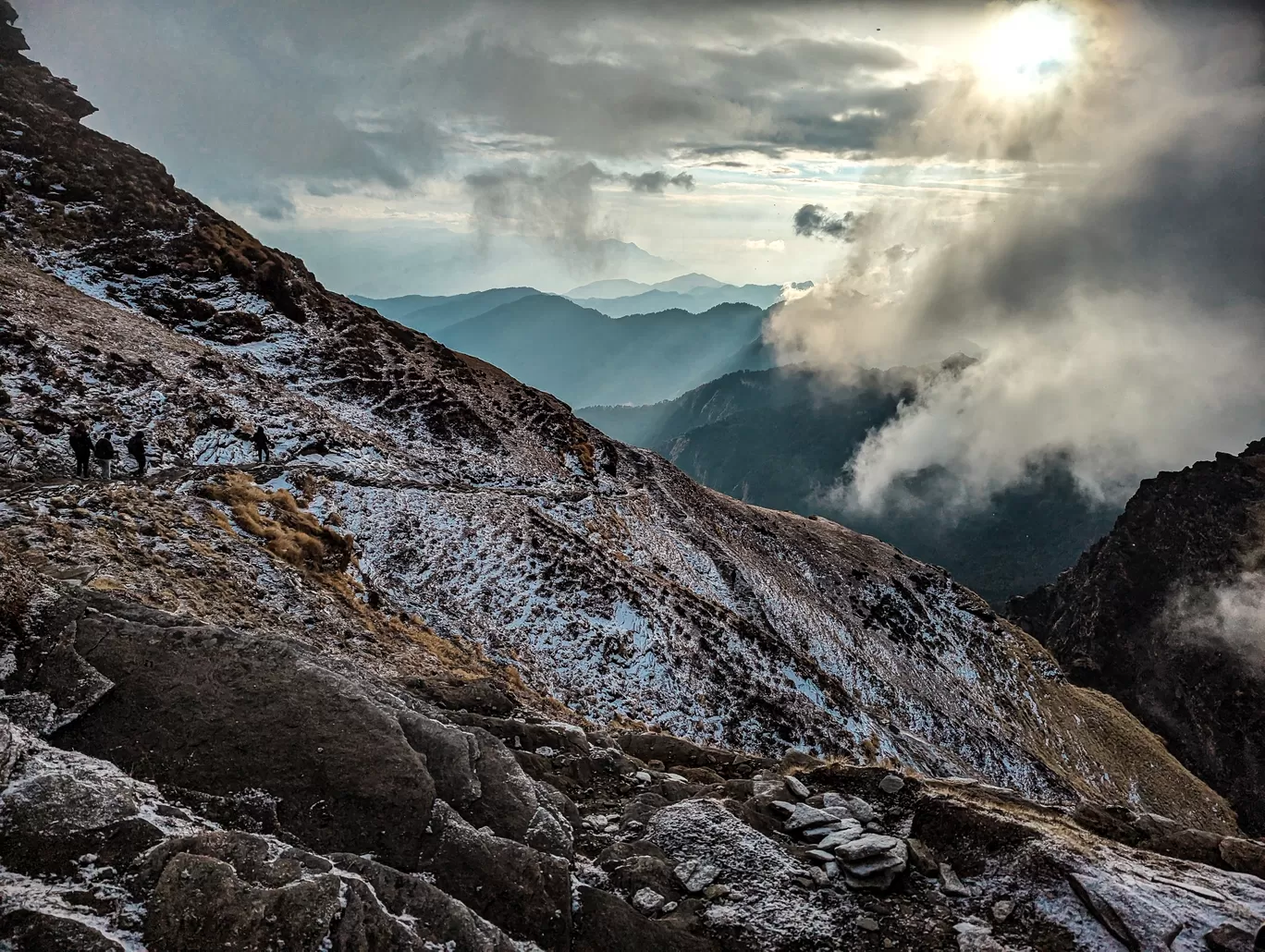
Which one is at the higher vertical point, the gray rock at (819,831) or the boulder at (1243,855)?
the boulder at (1243,855)

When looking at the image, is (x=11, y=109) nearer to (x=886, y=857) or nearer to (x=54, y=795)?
(x=54, y=795)

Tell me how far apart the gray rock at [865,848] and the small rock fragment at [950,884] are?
69 centimetres

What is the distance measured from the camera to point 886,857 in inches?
417

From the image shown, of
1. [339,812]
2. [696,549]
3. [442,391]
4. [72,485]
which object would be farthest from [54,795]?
[442,391]

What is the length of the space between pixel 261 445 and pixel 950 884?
37094mm

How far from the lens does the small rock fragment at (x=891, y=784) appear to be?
13.3 m

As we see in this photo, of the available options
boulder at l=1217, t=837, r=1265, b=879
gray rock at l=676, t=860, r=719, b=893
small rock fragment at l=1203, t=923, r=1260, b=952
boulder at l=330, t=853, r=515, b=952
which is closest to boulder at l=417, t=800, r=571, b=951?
boulder at l=330, t=853, r=515, b=952

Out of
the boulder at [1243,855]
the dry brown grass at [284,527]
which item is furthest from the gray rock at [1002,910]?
the dry brown grass at [284,527]

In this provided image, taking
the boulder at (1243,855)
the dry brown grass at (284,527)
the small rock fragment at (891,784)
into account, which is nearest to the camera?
the boulder at (1243,855)

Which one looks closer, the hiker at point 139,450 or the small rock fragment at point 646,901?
the small rock fragment at point 646,901

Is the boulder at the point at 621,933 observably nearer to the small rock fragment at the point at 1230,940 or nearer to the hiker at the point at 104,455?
the small rock fragment at the point at 1230,940

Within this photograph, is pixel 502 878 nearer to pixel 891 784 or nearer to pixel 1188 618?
pixel 891 784

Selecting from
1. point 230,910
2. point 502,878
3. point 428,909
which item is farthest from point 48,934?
point 502,878

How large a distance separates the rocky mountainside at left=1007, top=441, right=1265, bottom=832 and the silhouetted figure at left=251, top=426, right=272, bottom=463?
6229 inches
